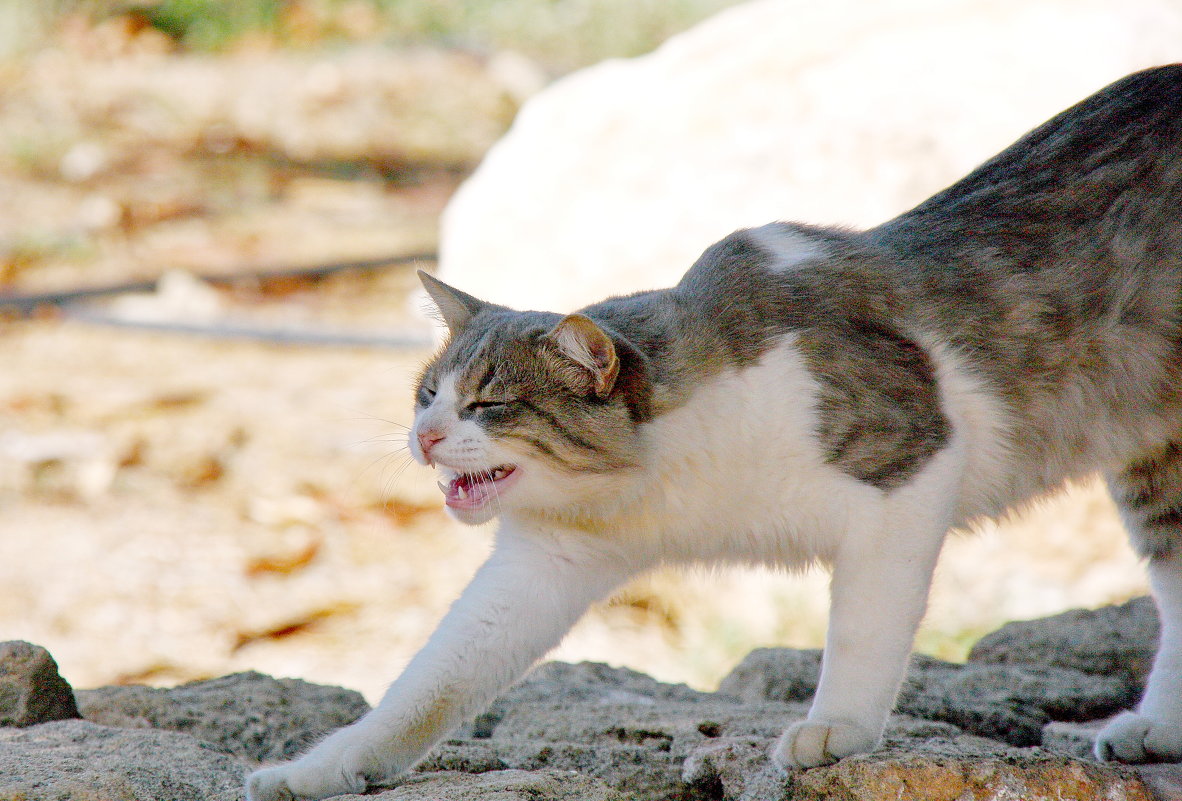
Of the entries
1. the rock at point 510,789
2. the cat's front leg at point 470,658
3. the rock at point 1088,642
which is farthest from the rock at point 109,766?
the rock at point 1088,642

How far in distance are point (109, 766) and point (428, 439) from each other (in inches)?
30.8

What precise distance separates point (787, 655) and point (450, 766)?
1.32 meters

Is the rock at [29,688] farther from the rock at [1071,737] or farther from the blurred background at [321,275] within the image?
the rock at [1071,737]

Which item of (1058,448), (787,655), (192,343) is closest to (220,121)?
(192,343)

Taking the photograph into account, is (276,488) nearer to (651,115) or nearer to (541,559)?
(651,115)

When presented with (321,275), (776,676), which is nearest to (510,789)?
(776,676)

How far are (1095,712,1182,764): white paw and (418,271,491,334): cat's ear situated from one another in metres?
1.60

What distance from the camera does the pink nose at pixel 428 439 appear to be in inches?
84.9

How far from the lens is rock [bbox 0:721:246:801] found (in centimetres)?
188

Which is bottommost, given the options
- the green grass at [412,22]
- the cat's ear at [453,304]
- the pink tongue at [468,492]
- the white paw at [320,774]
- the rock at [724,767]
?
the rock at [724,767]

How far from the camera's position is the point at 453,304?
2533 millimetres

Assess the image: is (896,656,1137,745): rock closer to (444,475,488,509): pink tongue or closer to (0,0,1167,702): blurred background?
(0,0,1167,702): blurred background

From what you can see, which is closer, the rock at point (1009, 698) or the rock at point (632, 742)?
the rock at point (632, 742)

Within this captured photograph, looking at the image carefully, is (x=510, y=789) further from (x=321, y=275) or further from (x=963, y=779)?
(x=321, y=275)
